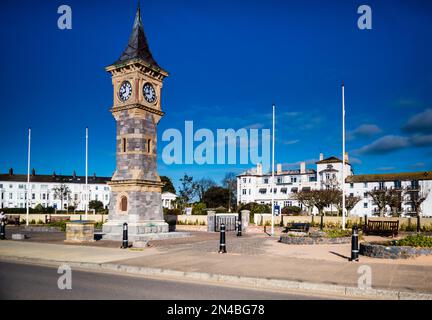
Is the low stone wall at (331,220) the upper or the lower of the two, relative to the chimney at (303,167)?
lower

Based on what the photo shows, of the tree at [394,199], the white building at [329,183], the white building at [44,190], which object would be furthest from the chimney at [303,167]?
the white building at [44,190]

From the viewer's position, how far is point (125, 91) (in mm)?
24453

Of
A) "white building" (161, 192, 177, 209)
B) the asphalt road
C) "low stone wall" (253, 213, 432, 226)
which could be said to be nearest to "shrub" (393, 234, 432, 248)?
the asphalt road

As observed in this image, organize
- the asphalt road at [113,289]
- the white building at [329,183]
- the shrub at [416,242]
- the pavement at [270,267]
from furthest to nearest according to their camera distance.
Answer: the white building at [329,183] < the shrub at [416,242] < the pavement at [270,267] < the asphalt road at [113,289]

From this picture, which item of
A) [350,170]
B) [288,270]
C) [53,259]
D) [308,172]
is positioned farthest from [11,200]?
[288,270]

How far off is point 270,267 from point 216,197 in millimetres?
81553

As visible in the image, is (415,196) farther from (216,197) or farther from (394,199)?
(216,197)

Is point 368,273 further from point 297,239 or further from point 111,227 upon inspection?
point 111,227

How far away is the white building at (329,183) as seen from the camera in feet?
238

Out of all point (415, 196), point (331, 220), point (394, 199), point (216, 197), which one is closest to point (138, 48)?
point (331, 220)

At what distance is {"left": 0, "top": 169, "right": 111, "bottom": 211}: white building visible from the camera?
10106 cm

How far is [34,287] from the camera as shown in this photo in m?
8.93

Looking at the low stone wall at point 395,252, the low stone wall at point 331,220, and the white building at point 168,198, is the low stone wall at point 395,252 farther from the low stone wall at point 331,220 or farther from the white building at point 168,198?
the white building at point 168,198

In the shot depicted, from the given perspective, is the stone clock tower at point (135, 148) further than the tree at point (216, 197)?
No
